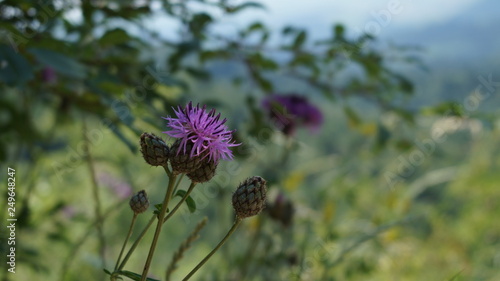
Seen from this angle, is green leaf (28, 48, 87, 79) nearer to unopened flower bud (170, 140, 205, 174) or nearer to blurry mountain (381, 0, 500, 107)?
unopened flower bud (170, 140, 205, 174)

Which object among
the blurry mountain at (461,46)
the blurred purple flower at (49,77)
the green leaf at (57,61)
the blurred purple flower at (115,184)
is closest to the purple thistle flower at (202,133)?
the green leaf at (57,61)

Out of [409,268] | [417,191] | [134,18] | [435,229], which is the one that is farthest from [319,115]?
[435,229]

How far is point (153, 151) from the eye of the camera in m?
0.32

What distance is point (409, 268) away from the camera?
1.75m

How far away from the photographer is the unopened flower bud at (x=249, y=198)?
31 centimetres

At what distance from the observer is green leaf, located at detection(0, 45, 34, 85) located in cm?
48

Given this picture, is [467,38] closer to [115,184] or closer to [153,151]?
[115,184]

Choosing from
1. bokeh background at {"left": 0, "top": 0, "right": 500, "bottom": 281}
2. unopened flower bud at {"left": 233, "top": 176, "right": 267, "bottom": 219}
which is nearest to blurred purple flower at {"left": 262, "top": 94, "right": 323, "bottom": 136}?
bokeh background at {"left": 0, "top": 0, "right": 500, "bottom": 281}

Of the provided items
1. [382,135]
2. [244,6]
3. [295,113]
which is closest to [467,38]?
[295,113]

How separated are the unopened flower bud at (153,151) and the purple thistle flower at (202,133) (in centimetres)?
1

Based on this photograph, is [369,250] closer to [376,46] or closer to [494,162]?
[376,46]

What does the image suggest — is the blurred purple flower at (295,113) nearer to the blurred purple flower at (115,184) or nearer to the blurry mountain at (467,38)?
the blurred purple flower at (115,184)

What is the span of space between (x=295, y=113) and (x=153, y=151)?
916mm

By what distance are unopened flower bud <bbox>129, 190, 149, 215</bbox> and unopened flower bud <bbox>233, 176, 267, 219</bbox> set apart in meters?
0.07
